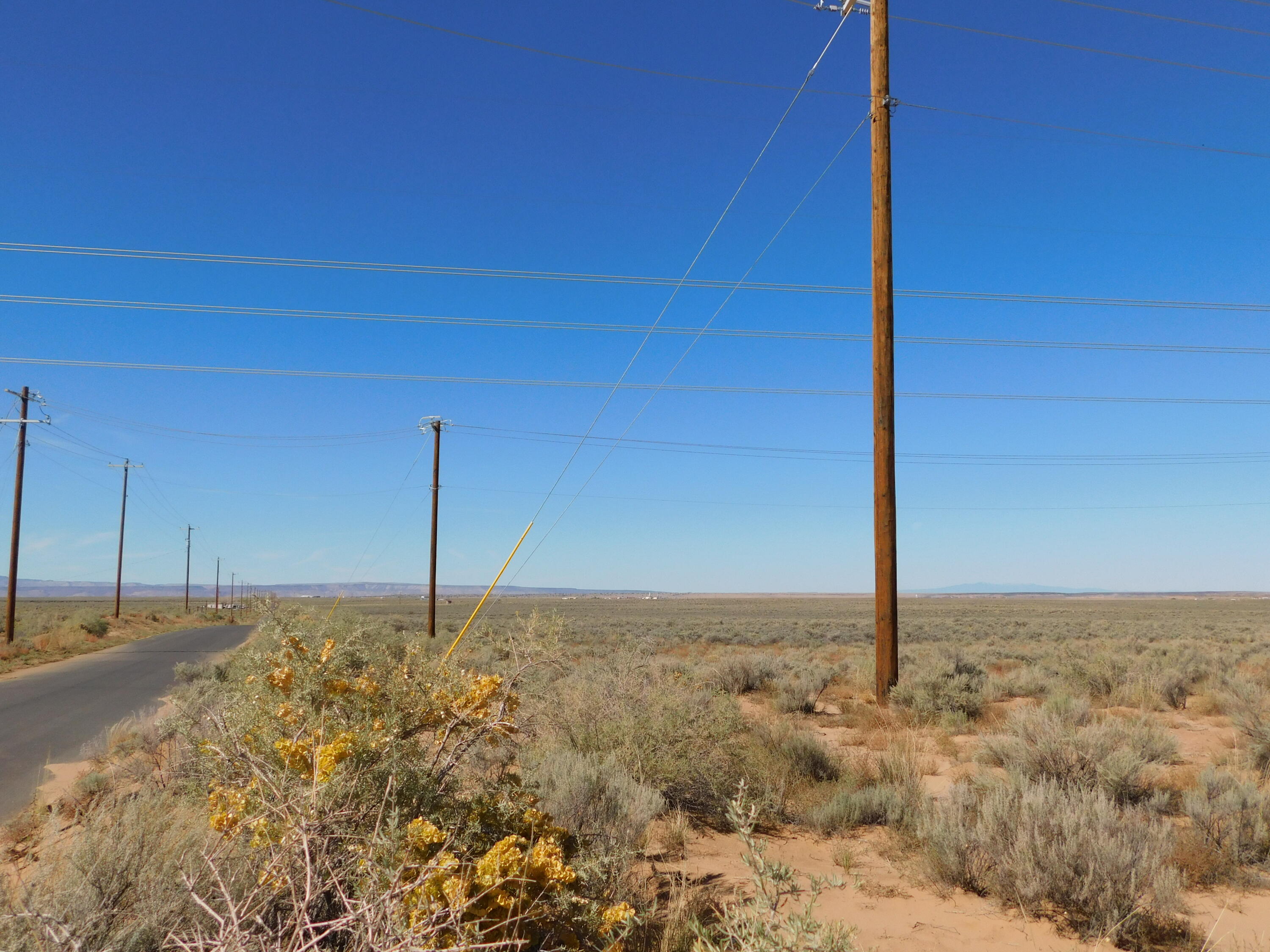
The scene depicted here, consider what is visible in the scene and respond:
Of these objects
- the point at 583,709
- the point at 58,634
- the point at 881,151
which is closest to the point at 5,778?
the point at 583,709

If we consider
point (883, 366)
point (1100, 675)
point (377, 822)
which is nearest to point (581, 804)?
point (377, 822)

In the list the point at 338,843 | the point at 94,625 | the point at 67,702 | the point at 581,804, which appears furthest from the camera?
the point at 94,625

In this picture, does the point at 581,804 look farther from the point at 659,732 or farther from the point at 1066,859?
the point at 1066,859

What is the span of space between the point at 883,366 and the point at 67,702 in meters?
17.2

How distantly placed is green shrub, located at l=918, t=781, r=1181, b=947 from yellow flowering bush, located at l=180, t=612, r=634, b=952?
297cm

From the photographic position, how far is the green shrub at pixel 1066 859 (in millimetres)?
5148

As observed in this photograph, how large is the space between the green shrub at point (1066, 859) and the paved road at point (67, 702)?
8874 millimetres

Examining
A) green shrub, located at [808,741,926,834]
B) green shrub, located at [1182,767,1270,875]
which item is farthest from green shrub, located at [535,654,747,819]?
green shrub, located at [1182,767,1270,875]

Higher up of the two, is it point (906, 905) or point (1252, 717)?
point (1252, 717)

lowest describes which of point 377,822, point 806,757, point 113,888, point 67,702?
point 67,702

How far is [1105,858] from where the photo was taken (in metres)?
5.28

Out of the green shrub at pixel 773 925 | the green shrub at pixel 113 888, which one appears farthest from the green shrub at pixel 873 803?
the green shrub at pixel 113 888

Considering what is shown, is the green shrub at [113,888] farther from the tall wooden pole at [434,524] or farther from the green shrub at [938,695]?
the tall wooden pole at [434,524]

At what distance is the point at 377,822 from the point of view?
3.60 meters
